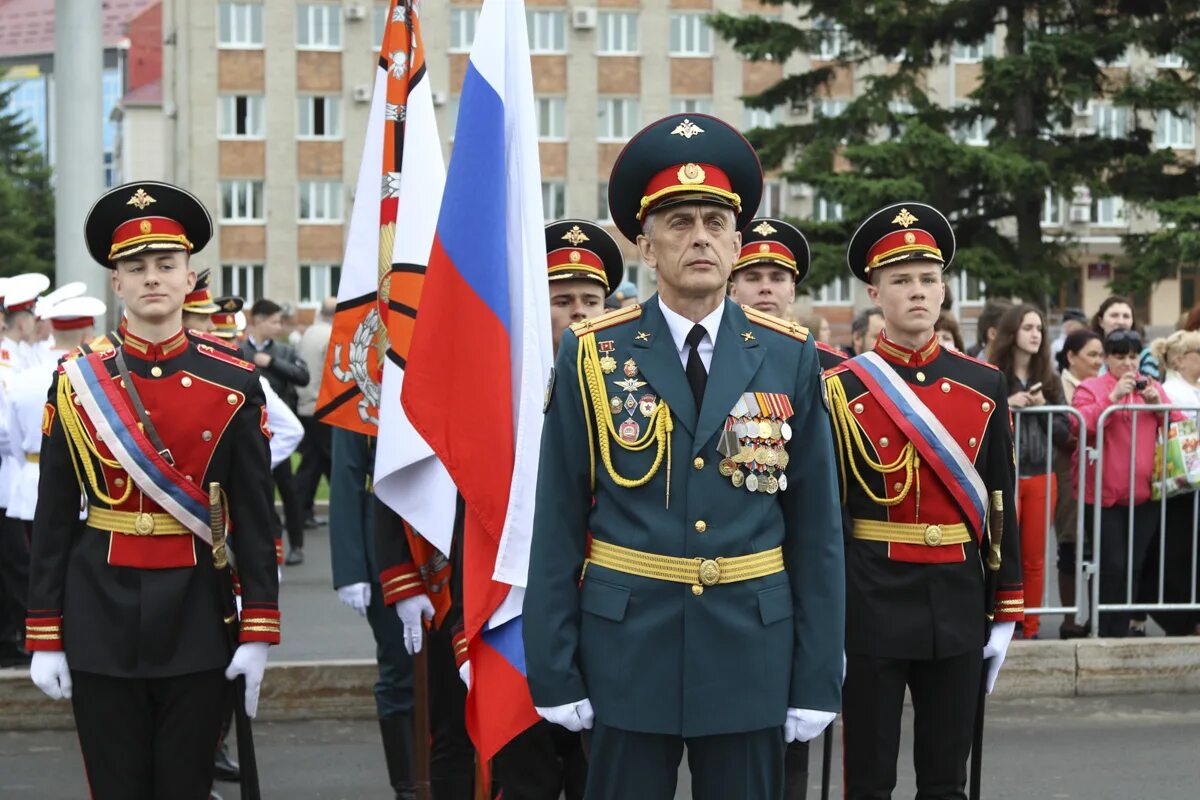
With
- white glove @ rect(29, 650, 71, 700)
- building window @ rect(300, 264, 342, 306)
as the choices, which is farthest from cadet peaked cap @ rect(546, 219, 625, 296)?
building window @ rect(300, 264, 342, 306)

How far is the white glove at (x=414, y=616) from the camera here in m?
6.07

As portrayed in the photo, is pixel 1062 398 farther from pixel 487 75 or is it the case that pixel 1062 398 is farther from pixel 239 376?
pixel 239 376

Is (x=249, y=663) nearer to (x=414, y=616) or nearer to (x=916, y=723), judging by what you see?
(x=414, y=616)

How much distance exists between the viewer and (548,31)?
5597 centimetres

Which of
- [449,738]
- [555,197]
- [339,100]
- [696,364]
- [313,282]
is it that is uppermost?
[339,100]

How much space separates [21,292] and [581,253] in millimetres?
6633

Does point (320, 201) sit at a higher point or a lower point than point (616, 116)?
lower

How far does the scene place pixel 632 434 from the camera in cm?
428

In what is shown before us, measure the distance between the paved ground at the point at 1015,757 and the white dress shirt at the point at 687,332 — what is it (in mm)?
3633

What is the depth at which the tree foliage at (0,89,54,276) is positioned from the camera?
62438 millimetres

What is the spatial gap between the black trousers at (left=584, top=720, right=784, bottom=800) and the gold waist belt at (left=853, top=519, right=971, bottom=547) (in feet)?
4.87

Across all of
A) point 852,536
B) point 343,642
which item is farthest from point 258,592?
point 343,642

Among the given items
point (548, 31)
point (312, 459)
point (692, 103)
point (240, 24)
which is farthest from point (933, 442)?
point (240, 24)

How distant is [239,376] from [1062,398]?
20.8 ft
